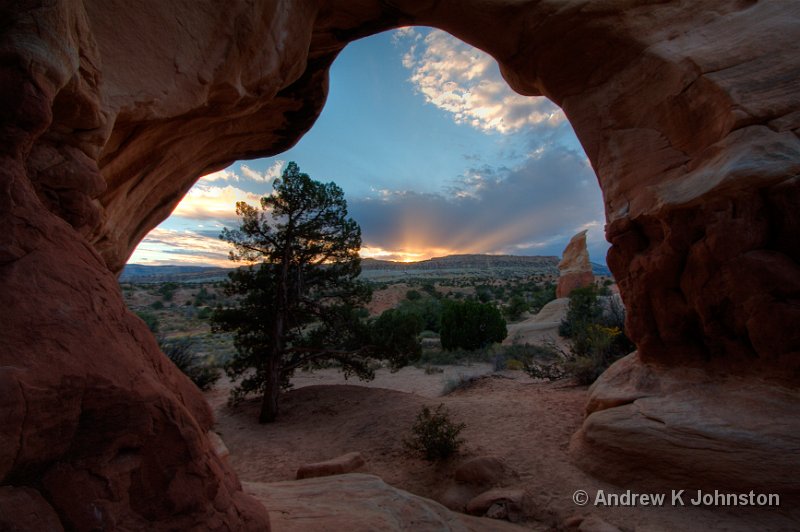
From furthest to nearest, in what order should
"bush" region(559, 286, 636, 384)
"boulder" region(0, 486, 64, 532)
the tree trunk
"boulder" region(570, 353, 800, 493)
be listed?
the tree trunk < "bush" region(559, 286, 636, 384) < "boulder" region(570, 353, 800, 493) < "boulder" region(0, 486, 64, 532)

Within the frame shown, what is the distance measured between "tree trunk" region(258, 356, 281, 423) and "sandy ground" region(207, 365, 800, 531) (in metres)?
0.29

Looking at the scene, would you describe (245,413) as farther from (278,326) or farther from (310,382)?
(310,382)

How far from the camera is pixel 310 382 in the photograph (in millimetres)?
16297

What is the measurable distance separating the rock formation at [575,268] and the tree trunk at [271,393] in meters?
26.3

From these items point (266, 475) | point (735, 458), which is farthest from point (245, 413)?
point (735, 458)

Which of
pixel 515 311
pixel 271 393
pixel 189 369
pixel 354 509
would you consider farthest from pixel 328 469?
pixel 515 311

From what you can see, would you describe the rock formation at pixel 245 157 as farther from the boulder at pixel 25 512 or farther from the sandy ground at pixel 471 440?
the sandy ground at pixel 471 440

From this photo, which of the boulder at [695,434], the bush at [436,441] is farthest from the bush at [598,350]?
the bush at [436,441]

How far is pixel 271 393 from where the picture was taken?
10297 mm

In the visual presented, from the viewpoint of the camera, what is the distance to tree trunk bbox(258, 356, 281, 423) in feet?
33.6

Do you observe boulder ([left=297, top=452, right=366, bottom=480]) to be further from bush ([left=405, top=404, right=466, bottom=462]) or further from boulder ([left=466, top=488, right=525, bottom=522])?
boulder ([left=466, top=488, right=525, bottom=522])

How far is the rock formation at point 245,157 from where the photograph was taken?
76.3 inches

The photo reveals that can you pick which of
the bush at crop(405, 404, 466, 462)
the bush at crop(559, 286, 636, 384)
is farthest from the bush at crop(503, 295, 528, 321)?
the bush at crop(405, 404, 466, 462)

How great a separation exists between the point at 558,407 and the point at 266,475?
6128mm
